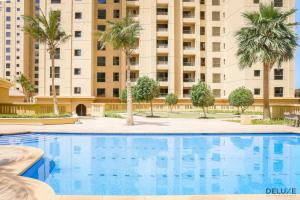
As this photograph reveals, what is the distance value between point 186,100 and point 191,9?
1776 centimetres

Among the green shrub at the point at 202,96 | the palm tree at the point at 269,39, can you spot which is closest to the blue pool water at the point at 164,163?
the palm tree at the point at 269,39

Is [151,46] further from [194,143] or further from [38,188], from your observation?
[38,188]

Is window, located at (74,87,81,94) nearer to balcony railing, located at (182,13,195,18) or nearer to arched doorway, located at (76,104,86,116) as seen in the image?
arched doorway, located at (76,104,86,116)

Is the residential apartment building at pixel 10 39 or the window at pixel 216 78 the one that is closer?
the window at pixel 216 78

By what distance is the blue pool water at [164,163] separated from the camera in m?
9.70

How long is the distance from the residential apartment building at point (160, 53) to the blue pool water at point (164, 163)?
3111 cm

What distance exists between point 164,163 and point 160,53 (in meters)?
43.3

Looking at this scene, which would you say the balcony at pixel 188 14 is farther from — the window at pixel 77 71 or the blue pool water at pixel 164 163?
the blue pool water at pixel 164 163

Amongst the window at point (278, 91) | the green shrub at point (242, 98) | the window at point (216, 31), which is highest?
the window at point (216, 31)

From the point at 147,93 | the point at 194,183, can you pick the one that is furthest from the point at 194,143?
the point at 147,93

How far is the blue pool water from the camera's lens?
9.70 m

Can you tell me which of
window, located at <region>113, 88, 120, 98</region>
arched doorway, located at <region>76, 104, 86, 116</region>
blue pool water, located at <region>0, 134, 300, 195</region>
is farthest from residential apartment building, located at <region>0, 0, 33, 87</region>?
blue pool water, located at <region>0, 134, 300, 195</region>

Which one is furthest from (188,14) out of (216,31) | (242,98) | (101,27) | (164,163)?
(164,163)

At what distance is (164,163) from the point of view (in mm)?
13219
